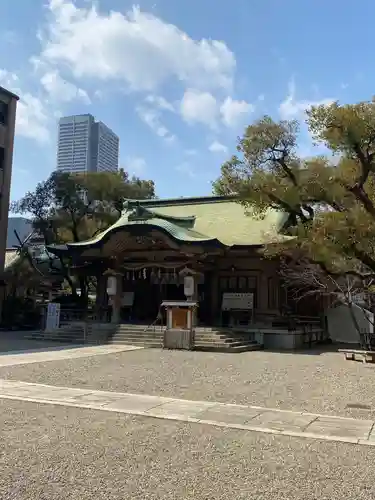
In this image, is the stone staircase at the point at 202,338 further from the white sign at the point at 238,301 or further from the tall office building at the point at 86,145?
the tall office building at the point at 86,145

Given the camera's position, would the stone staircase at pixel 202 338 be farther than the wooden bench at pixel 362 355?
Yes

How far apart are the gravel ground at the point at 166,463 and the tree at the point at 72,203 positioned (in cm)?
2409

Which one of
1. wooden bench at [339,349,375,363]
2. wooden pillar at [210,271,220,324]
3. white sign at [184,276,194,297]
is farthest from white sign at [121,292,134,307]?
wooden bench at [339,349,375,363]

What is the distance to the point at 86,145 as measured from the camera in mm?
48125

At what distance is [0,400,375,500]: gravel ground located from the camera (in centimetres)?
445

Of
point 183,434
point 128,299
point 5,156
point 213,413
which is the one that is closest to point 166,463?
point 183,434

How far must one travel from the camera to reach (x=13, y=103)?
107 ft

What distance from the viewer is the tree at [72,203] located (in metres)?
30.4

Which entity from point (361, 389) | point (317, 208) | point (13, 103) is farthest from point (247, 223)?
point (13, 103)

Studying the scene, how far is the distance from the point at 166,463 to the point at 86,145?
45.7 metres

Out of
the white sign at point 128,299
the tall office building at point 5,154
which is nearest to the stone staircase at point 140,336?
the white sign at point 128,299

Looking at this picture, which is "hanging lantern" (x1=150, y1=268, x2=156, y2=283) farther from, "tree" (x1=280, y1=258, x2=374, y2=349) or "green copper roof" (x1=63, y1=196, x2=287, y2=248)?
"tree" (x1=280, y1=258, x2=374, y2=349)

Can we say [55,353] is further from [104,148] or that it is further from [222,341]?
[104,148]

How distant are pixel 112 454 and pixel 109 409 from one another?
2412 mm
